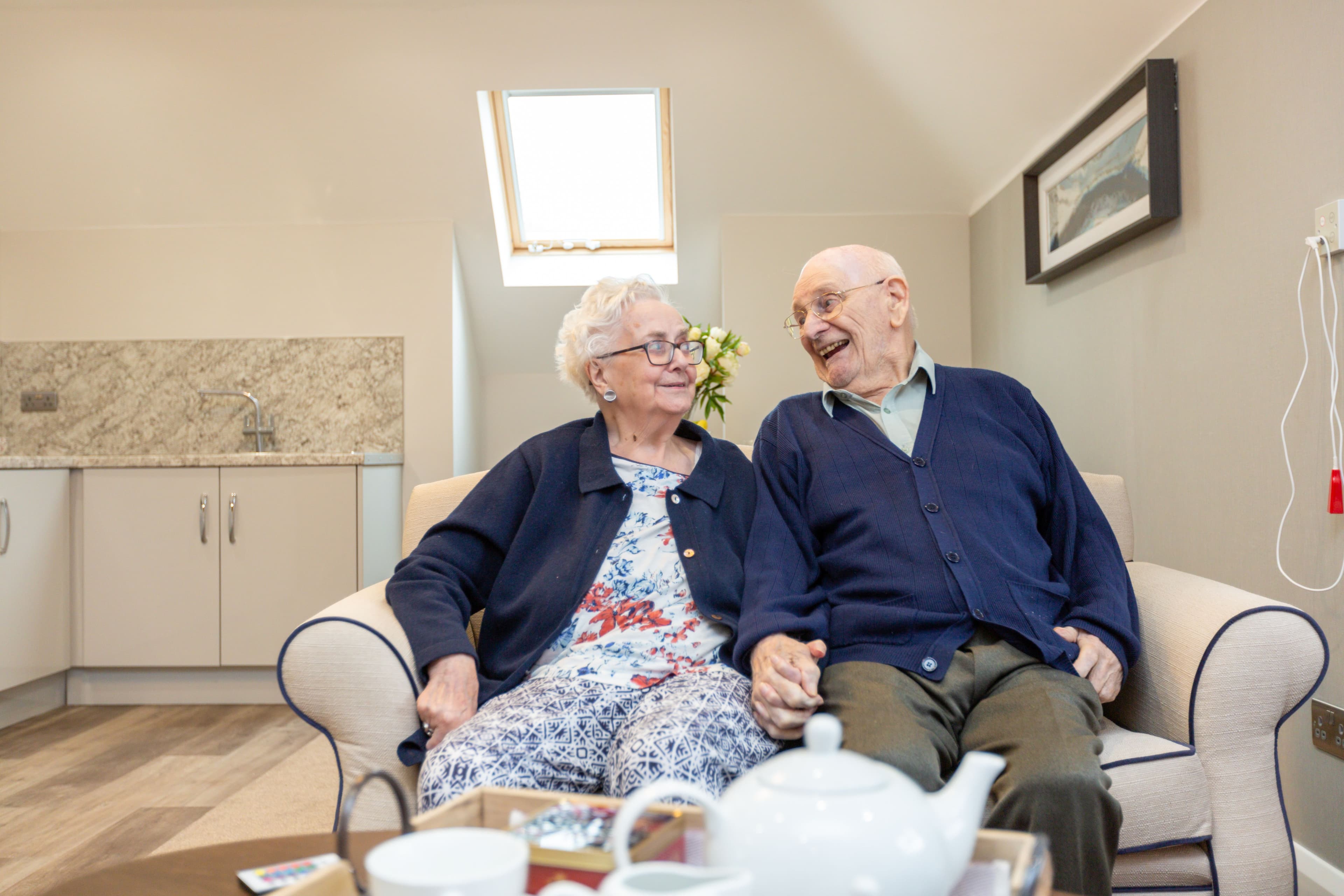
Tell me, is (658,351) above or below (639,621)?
above

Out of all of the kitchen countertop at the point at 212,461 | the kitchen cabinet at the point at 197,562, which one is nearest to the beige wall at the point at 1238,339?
the kitchen countertop at the point at 212,461

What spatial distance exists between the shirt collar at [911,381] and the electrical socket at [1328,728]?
95 cm

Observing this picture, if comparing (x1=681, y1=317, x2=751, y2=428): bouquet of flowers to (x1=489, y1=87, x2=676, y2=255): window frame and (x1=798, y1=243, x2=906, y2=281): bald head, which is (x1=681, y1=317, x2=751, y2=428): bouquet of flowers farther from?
(x1=489, y1=87, x2=676, y2=255): window frame

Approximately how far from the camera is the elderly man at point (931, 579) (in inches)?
51.5

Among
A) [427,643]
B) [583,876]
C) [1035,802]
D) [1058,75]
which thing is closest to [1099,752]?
[1035,802]

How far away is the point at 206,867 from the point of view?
0.87 metres

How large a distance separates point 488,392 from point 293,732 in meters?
1.83

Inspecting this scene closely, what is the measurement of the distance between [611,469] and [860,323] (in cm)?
56

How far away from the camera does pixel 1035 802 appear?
3.99ft

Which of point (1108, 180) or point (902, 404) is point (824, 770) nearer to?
point (902, 404)

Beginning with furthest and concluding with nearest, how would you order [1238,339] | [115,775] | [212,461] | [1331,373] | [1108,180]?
1. [212,461]
2. [115,775]
3. [1108,180]
4. [1238,339]
5. [1331,373]

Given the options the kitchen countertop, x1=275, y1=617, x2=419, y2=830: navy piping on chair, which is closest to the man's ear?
x1=275, y1=617, x2=419, y2=830: navy piping on chair

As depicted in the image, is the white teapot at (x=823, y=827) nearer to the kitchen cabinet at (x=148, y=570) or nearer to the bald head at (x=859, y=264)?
the bald head at (x=859, y=264)

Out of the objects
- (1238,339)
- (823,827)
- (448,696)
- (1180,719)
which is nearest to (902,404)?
(1180,719)
